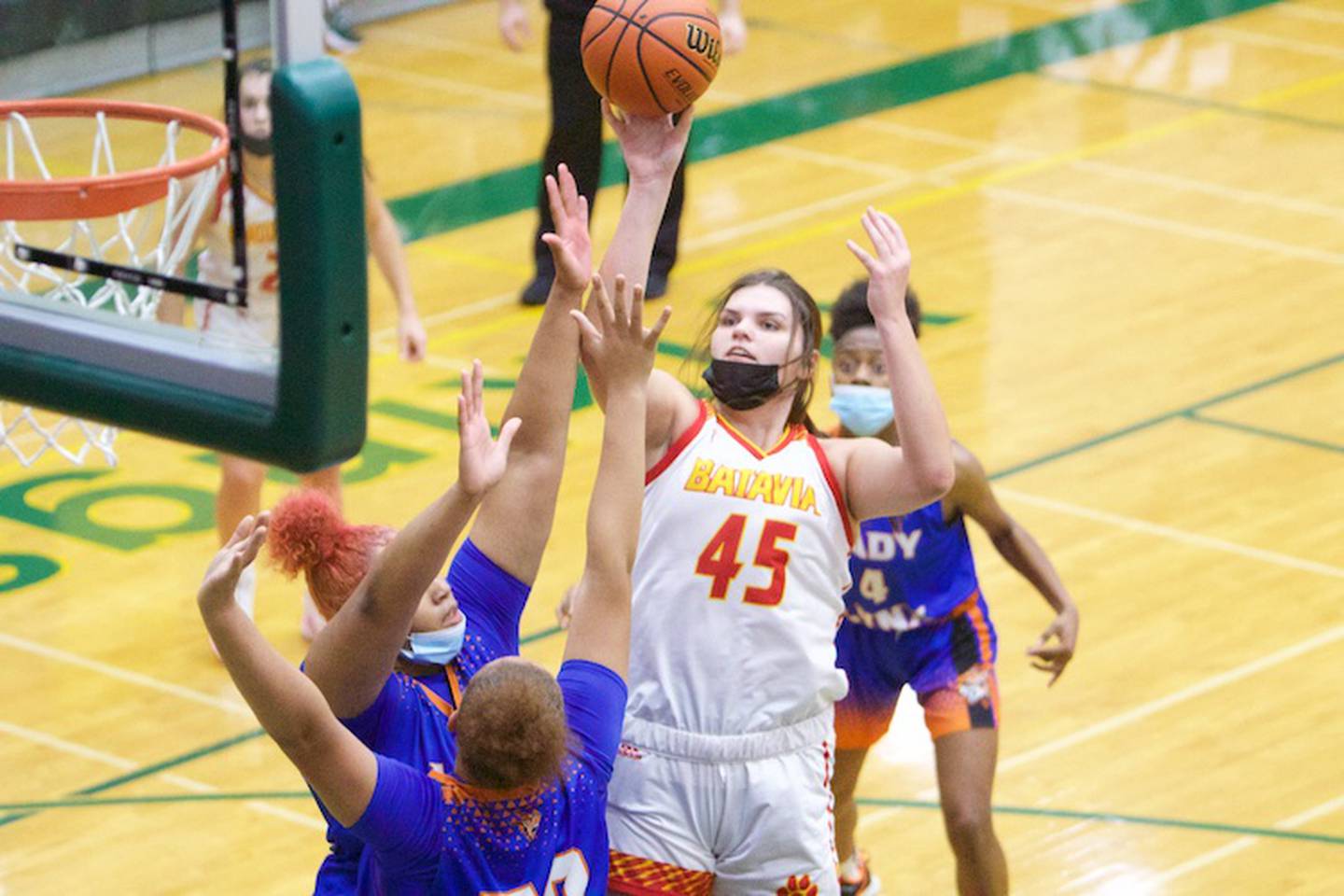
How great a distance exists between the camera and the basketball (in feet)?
16.8

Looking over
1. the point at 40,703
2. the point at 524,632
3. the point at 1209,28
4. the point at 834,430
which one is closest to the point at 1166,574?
the point at 524,632

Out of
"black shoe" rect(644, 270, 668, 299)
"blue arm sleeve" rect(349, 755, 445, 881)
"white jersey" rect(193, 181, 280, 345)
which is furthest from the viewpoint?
"black shoe" rect(644, 270, 668, 299)

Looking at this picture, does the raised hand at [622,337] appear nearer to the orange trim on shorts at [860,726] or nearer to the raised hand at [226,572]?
the raised hand at [226,572]

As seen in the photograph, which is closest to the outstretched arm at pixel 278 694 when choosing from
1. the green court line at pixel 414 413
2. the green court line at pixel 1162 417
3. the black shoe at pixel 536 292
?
the green court line at pixel 1162 417

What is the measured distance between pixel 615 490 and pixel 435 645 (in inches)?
16.6

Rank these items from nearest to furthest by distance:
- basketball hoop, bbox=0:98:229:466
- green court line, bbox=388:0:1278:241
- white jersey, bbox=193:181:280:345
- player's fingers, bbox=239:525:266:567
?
white jersey, bbox=193:181:280:345, player's fingers, bbox=239:525:266:567, basketball hoop, bbox=0:98:229:466, green court line, bbox=388:0:1278:241

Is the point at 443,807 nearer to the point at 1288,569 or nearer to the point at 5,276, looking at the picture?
the point at 5,276

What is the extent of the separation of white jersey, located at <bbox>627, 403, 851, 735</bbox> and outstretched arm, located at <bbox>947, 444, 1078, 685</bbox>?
1101 millimetres

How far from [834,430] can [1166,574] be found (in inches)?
109

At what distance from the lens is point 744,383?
500cm

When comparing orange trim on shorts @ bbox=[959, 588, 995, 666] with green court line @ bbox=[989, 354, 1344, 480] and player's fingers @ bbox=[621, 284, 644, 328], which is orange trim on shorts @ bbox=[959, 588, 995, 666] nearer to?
player's fingers @ bbox=[621, 284, 644, 328]

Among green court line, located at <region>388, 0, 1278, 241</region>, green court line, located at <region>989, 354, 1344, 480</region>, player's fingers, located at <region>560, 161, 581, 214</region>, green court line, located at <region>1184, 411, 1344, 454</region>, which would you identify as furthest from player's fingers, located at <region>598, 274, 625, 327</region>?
green court line, located at <region>388, 0, 1278, 241</region>

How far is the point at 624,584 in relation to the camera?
436cm

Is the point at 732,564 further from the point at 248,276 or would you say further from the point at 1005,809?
the point at 1005,809
